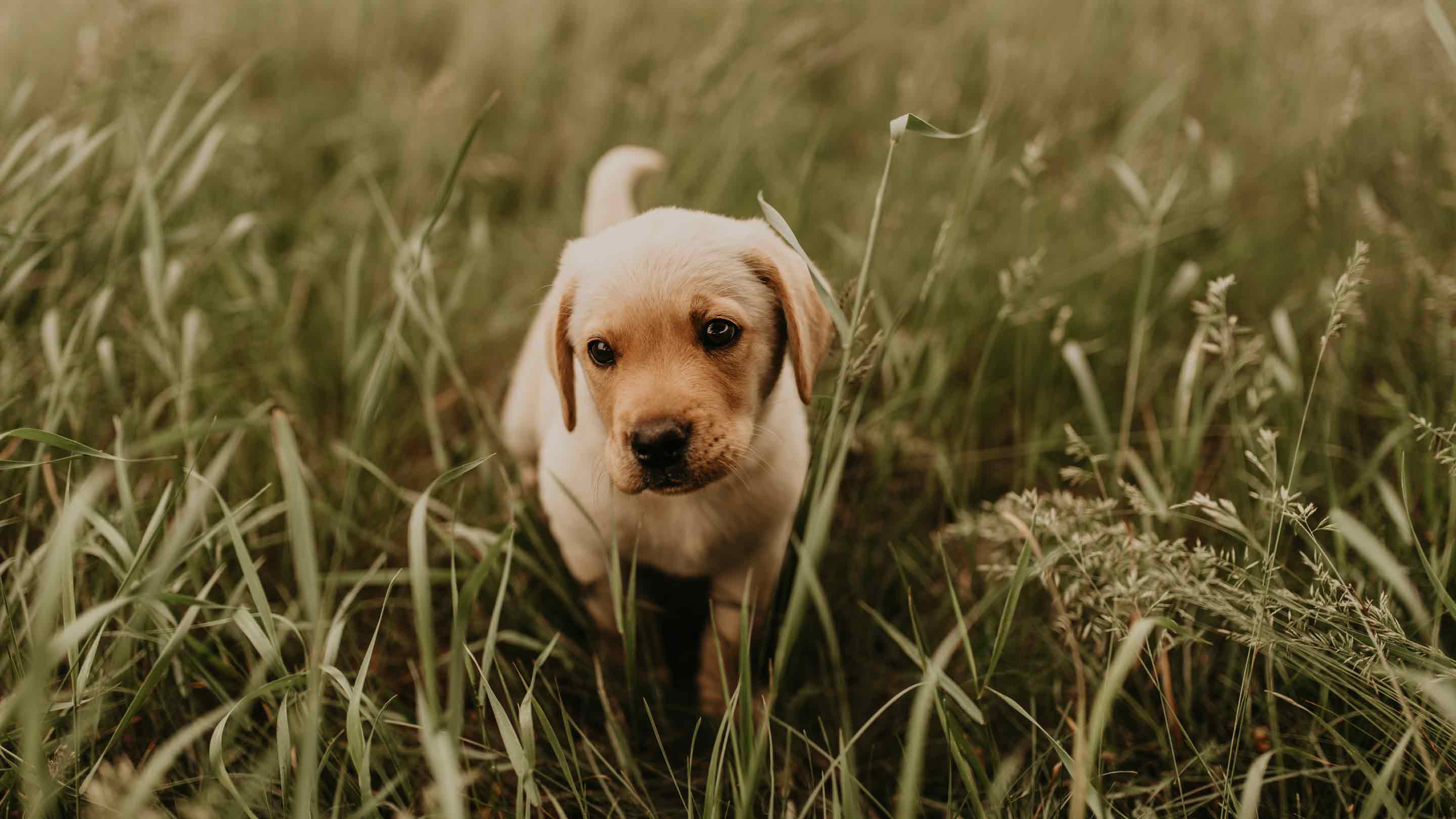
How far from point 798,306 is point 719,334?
180mm

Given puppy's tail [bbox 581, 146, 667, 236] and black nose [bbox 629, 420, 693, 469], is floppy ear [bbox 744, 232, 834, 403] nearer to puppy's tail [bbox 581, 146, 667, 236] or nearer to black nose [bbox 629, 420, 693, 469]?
black nose [bbox 629, 420, 693, 469]

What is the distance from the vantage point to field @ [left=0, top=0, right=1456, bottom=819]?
162cm

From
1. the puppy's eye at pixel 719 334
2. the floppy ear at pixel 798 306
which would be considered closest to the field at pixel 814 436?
the floppy ear at pixel 798 306

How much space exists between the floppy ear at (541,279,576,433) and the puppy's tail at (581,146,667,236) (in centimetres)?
64

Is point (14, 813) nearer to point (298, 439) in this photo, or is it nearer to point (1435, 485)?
point (298, 439)

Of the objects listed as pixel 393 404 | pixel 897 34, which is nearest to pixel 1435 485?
pixel 393 404

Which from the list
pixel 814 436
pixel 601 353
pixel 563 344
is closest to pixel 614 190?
pixel 563 344

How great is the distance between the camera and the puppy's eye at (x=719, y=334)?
6.19 feet

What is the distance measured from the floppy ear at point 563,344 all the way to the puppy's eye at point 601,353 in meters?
0.10

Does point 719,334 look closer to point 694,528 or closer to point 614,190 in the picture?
point 694,528

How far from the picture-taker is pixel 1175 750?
1995 millimetres

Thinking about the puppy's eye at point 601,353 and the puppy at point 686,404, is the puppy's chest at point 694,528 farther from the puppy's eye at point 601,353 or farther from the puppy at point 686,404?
the puppy's eye at point 601,353

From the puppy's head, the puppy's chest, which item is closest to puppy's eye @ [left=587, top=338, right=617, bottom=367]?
the puppy's head

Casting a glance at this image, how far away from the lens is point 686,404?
176 cm
